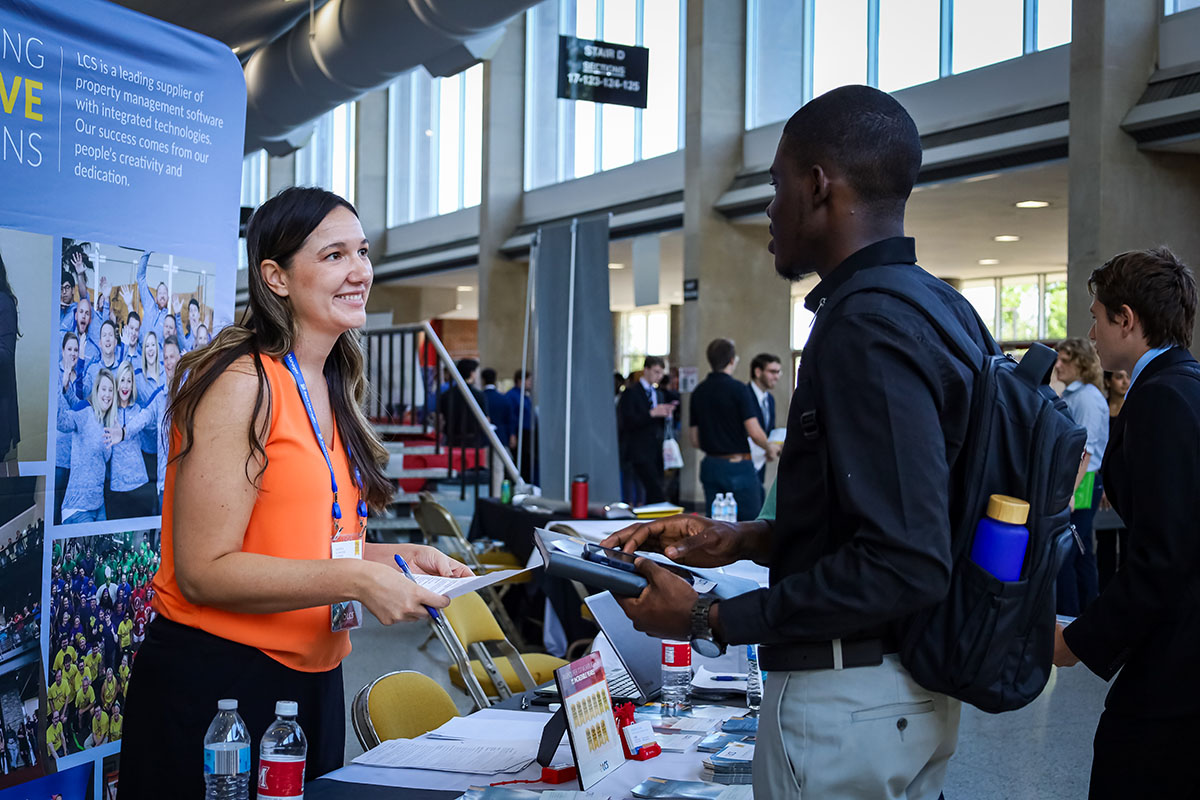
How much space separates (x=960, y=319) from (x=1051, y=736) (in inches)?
151

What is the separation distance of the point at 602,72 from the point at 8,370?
7.78m

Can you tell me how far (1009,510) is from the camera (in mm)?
1265

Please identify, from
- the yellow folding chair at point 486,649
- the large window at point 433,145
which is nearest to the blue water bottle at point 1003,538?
the yellow folding chair at point 486,649

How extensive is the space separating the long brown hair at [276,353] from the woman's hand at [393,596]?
24 centimetres

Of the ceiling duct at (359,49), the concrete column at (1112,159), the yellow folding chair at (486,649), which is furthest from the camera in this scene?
the concrete column at (1112,159)

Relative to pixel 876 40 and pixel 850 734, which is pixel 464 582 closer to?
pixel 850 734

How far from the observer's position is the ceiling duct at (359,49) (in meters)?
6.45

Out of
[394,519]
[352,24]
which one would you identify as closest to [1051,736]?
[352,24]

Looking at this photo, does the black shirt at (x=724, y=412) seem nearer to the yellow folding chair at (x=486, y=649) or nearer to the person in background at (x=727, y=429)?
the person in background at (x=727, y=429)

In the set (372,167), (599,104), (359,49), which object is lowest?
(359,49)

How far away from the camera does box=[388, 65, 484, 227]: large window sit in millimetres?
17953

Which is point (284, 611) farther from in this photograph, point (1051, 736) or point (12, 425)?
point (1051, 736)

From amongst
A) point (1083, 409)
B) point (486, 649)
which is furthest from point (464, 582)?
point (1083, 409)

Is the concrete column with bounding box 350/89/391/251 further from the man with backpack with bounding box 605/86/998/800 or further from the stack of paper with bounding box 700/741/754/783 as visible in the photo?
the man with backpack with bounding box 605/86/998/800
